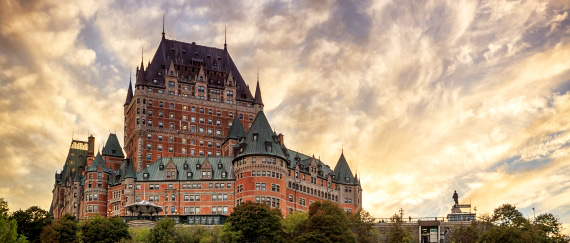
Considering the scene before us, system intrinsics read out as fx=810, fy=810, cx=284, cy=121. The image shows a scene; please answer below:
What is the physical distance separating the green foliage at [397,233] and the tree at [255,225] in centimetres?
2306

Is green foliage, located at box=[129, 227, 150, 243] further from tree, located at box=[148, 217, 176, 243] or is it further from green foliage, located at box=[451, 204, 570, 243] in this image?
green foliage, located at box=[451, 204, 570, 243]

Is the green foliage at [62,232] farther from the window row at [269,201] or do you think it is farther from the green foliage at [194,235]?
the window row at [269,201]

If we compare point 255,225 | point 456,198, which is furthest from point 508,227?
point 255,225

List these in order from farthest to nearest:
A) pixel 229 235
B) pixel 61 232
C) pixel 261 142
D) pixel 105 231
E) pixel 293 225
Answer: pixel 261 142
pixel 293 225
pixel 229 235
pixel 105 231
pixel 61 232

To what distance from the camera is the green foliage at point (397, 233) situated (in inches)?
6211

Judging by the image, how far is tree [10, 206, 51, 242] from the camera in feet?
493

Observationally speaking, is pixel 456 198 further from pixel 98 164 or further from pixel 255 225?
pixel 98 164

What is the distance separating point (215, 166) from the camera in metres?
186

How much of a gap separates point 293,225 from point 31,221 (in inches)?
1943

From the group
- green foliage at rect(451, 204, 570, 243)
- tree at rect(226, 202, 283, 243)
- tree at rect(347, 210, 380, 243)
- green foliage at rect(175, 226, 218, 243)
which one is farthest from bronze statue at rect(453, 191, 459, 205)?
green foliage at rect(175, 226, 218, 243)

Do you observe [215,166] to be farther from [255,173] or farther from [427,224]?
[427,224]

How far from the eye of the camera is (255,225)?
150 metres

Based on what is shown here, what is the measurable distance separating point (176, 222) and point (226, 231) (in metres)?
19.0

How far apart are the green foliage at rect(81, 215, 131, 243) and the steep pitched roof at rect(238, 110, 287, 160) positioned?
128 ft
